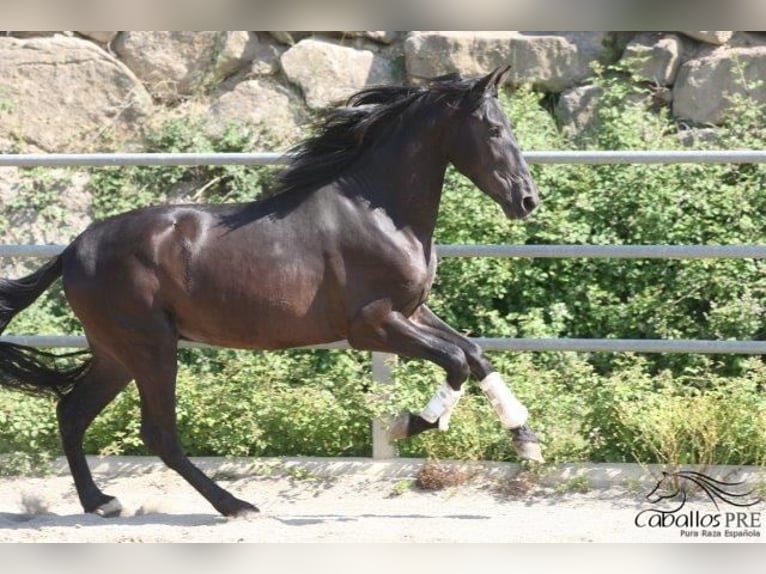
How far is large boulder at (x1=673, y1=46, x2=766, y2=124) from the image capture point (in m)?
9.27

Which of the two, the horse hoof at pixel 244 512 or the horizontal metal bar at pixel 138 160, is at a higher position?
the horizontal metal bar at pixel 138 160

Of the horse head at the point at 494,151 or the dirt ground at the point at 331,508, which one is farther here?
the horse head at the point at 494,151

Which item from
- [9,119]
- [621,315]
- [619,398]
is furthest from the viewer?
[9,119]

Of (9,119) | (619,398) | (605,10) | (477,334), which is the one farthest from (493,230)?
(9,119)

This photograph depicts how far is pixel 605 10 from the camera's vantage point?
6.12 metres

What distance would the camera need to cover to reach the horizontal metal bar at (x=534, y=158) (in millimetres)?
6926

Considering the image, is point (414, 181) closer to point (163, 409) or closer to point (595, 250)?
point (595, 250)

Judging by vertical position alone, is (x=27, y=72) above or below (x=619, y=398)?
above

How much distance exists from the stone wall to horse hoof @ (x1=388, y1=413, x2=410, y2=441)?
348 centimetres

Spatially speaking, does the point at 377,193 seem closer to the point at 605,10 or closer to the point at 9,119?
the point at 605,10

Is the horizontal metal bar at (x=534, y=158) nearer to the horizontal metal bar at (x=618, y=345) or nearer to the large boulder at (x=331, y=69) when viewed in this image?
the horizontal metal bar at (x=618, y=345)

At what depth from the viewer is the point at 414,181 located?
6.47 meters

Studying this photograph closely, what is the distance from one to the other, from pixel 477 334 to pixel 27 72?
3789 mm

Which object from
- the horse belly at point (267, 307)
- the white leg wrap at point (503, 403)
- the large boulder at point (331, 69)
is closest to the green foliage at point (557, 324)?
the large boulder at point (331, 69)
